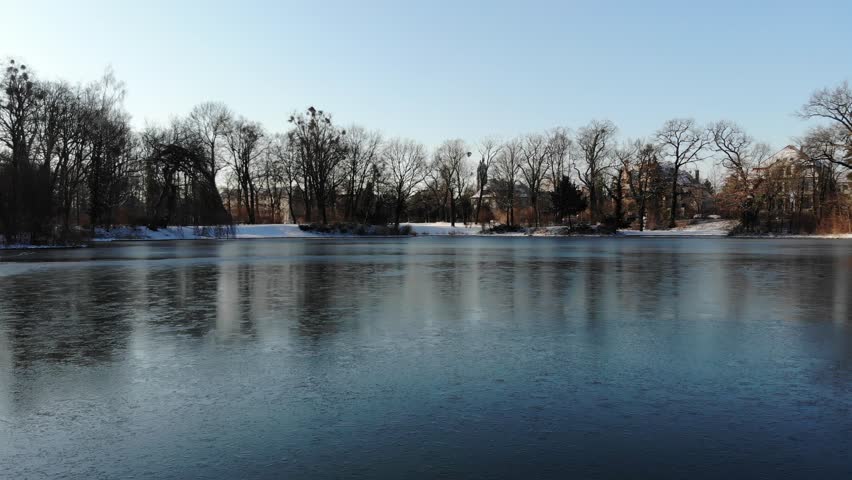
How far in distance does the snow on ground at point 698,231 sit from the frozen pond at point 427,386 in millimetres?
57303

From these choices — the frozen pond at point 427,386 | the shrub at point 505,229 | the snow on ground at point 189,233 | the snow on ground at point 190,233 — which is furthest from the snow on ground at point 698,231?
the frozen pond at point 427,386

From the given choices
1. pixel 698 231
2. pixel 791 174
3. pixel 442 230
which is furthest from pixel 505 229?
pixel 791 174

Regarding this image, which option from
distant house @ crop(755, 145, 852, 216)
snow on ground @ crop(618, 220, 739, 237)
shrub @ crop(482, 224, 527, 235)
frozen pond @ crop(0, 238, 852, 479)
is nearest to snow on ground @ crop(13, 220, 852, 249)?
snow on ground @ crop(618, 220, 739, 237)

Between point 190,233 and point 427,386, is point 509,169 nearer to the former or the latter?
point 190,233

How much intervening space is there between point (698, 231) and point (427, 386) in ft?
243

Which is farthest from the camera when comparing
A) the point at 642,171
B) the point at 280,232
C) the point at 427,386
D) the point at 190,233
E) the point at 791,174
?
the point at 642,171

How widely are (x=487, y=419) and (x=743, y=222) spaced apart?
69.7m

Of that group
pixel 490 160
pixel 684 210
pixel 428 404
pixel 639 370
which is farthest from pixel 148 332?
pixel 684 210

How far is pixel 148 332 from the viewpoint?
912 centimetres

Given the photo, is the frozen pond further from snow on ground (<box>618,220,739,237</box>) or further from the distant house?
the distant house

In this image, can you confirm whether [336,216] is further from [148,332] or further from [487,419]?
[487,419]

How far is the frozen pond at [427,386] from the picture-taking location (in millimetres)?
4152

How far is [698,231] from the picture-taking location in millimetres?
72938

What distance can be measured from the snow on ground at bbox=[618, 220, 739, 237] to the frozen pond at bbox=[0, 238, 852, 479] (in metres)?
57.3
